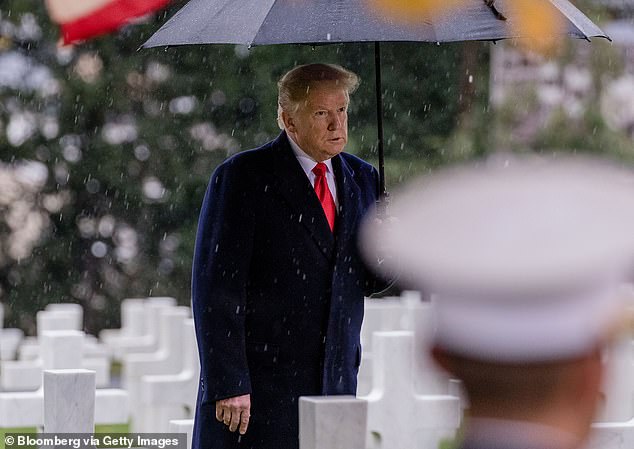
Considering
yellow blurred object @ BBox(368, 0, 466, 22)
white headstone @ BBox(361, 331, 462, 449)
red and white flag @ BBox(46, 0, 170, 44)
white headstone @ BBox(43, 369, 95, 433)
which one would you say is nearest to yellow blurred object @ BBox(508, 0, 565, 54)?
yellow blurred object @ BBox(368, 0, 466, 22)

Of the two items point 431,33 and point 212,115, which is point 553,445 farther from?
point 212,115

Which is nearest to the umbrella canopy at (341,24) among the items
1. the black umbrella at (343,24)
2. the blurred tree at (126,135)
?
the black umbrella at (343,24)

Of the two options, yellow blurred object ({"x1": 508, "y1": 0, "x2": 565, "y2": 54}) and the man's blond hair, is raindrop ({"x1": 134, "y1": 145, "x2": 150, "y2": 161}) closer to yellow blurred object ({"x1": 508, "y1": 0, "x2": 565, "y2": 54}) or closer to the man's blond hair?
yellow blurred object ({"x1": 508, "y1": 0, "x2": 565, "y2": 54})

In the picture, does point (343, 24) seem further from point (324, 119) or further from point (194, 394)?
point (194, 394)

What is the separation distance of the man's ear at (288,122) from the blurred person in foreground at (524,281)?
249cm

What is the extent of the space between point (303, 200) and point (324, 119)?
21 cm

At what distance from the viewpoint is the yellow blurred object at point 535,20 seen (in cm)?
344

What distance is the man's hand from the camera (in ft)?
11.0

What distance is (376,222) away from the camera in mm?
3389

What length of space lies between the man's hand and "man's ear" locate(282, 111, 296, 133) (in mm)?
691

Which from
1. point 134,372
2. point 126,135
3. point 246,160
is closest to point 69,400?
point 246,160

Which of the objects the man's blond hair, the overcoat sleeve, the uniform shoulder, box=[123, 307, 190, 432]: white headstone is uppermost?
the man's blond hair

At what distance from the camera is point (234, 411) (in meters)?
Answer: 3.36

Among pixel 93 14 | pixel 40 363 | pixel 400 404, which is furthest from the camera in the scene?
pixel 40 363
